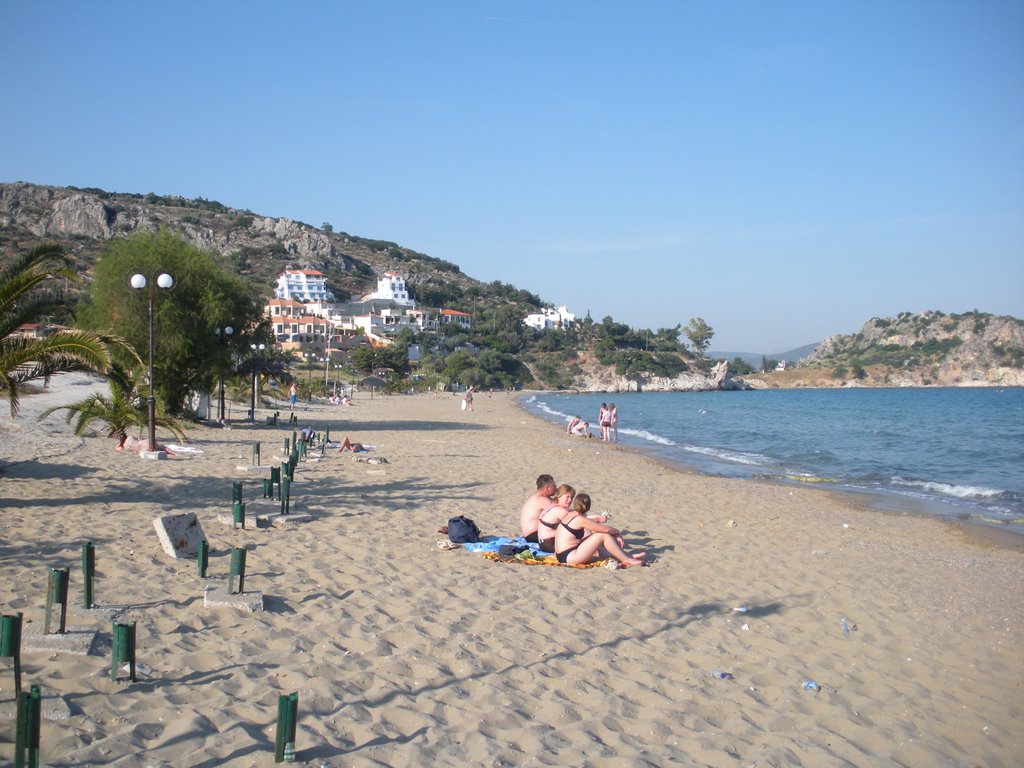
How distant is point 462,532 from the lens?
8734 mm

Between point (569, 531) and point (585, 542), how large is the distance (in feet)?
0.68

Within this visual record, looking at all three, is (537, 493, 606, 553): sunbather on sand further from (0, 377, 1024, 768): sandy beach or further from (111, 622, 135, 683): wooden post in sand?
(111, 622, 135, 683): wooden post in sand

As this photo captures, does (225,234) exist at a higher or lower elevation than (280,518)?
higher

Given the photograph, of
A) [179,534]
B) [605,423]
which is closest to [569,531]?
[179,534]

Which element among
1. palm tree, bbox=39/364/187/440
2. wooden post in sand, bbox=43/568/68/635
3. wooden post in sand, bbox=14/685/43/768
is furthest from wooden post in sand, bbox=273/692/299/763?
palm tree, bbox=39/364/187/440

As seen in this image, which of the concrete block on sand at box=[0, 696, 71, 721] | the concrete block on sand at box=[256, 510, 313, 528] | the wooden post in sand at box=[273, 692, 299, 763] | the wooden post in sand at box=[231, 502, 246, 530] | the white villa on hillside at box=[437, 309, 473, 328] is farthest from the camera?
the white villa on hillside at box=[437, 309, 473, 328]

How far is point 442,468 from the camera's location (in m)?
16.0

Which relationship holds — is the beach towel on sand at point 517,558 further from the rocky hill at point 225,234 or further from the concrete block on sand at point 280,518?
the rocky hill at point 225,234

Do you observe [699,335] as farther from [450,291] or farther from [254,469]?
[254,469]

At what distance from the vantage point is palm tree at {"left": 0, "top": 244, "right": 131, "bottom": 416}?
957 cm

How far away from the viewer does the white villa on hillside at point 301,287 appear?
126938 millimetres

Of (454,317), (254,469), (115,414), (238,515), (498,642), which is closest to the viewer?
(498,642)

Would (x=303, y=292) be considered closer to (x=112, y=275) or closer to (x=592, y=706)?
(x=112, y=275)

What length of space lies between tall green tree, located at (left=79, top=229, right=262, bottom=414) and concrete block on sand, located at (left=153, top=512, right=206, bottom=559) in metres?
14.2
